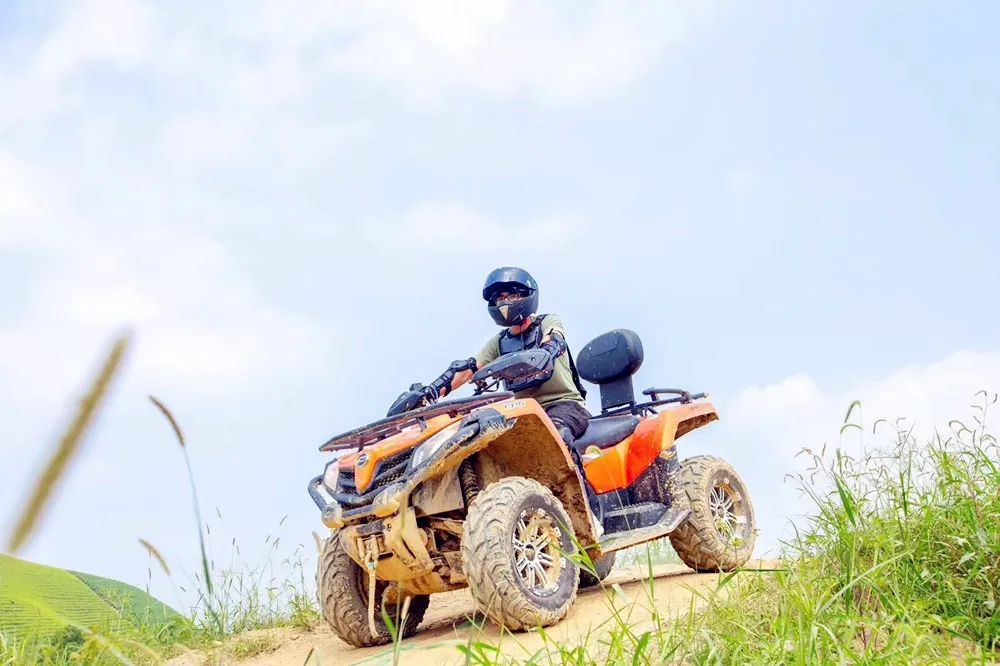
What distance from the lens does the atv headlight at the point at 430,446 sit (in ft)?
16.4

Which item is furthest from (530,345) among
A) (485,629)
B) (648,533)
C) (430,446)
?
(485,629)

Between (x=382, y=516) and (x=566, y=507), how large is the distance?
4.41 feet

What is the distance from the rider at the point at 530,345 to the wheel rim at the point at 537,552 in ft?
3.36

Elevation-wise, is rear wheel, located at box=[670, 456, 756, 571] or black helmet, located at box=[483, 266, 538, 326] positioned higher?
black helmet, located at box=[483, 266, 538, 326]

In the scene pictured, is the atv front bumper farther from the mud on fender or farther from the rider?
the rider

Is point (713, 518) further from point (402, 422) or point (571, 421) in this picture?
point (402, 422)

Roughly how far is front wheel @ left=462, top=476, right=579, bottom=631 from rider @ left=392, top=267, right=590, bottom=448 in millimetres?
1030

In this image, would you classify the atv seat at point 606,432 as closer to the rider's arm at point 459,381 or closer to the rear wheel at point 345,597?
the rider's arm at point 459,381

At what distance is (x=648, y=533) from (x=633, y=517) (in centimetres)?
46

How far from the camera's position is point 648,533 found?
6188mm

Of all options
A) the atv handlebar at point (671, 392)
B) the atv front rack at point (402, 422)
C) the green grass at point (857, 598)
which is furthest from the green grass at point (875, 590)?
the atv handlebar at point (671, 392)

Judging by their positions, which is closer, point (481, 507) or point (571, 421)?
point (481, 507)

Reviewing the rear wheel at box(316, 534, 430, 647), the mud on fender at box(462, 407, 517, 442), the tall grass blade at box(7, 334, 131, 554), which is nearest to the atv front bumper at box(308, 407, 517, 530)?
the mud on fender at box(462, 407, 517, 442)

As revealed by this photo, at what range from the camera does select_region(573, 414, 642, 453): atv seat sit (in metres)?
6.66
